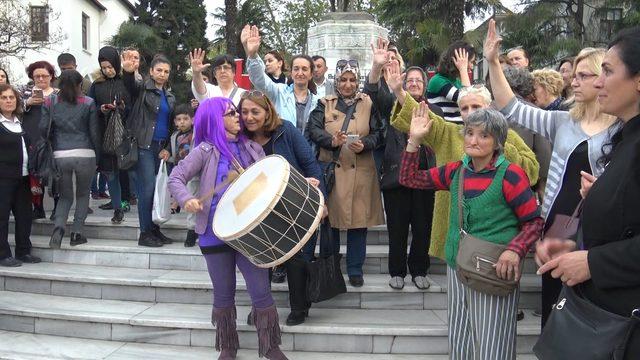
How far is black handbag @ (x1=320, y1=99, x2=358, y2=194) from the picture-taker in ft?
14.9

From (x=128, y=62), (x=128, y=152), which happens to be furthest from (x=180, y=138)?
(x=128, y=62)

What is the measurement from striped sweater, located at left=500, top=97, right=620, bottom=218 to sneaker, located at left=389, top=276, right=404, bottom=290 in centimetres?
153

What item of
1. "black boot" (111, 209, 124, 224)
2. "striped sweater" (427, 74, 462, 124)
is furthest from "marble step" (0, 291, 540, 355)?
"striped sweater" (427, 74, 462, 124)

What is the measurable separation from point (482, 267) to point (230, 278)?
171 centimetres

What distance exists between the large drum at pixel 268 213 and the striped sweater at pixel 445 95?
6.26ft

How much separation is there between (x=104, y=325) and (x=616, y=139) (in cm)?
390

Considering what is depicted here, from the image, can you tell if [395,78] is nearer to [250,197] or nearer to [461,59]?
[461,59]

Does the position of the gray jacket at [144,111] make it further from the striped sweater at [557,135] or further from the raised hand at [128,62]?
the striped sweater at [557,135]

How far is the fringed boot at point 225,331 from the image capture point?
147 inches

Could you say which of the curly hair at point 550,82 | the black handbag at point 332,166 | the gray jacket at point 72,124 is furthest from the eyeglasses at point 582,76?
the gray jacket at point 72,124

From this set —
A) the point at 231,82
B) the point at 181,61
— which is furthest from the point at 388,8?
the point at 231,82

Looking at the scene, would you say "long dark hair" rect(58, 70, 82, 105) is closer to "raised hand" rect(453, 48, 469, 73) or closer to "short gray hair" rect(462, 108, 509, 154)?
"raised hand" rect(453, 48, 469, 73)

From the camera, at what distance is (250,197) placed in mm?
3375

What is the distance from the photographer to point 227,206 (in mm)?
3467
